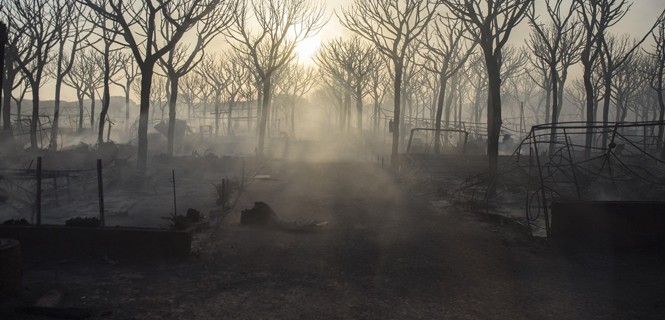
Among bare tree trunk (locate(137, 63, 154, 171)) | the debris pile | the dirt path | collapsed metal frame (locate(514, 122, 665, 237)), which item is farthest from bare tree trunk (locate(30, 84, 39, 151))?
collapsed metal frame (locate(514, 122, 665, 237))

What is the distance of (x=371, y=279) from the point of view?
6043mm

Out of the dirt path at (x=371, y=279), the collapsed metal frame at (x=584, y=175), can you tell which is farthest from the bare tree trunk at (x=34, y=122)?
the collapsed metal frame at (x=584, y=175)

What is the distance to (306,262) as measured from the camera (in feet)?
22.3

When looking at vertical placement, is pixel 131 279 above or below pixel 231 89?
below

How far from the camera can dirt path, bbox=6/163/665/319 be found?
5.04 m

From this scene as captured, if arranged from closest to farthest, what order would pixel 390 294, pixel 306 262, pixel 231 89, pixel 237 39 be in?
pixel 390 294, pixel 306 262, pixel 237 39, pixel 231 89

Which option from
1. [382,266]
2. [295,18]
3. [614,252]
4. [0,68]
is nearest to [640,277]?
[614,252]

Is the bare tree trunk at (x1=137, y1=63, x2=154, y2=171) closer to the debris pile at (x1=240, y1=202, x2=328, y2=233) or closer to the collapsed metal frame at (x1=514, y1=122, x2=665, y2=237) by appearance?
the debris pile at (x1=240, y1=202, x2=328, y2=233)

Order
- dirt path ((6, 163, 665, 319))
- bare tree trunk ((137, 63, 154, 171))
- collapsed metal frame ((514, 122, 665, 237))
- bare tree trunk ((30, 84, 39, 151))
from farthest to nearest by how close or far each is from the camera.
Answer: bare tree trunk ((30, 84, 39, 151)), bare tree trunk ((137, 63, 154, 171)), collapsed metal frame ((514, 122, 665, 237)), dirt path ((6, 163, 665, 319))

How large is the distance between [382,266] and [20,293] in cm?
398

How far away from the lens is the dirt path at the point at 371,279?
5035 mm

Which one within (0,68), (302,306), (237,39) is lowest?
(302,306)

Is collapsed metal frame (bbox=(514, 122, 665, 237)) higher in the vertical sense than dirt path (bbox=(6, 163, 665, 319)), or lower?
higher

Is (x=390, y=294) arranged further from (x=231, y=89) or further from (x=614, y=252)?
(x=231, y=89)
